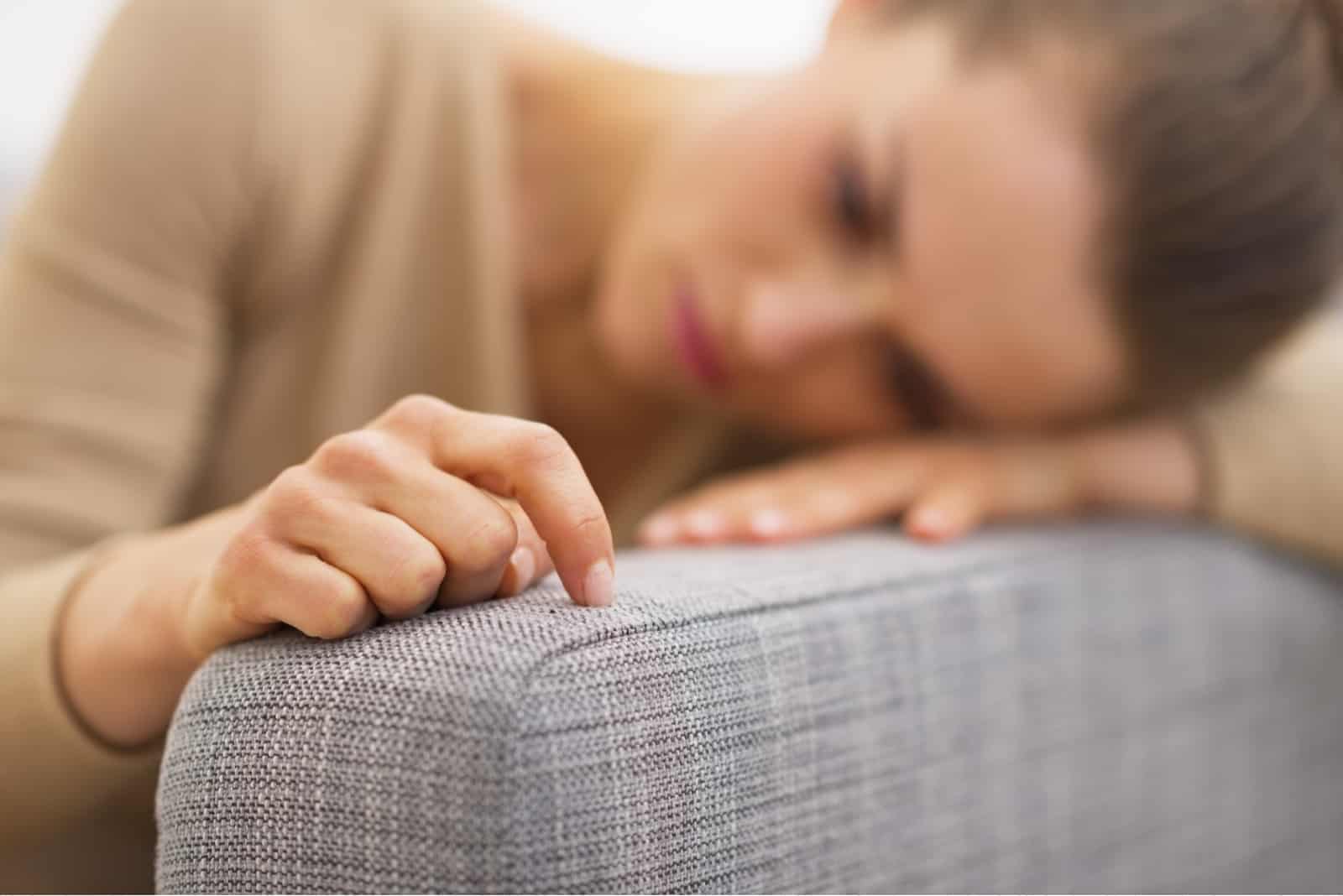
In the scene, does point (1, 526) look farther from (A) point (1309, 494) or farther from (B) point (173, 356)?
(A) point (1309, 494)

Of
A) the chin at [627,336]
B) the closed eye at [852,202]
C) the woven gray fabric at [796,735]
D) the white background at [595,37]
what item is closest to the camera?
the woven gray fabric at [796,735]

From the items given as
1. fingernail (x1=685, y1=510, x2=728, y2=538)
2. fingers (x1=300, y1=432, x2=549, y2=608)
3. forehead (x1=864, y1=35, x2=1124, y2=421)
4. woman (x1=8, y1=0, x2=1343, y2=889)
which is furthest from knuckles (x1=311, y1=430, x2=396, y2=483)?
forehead (x1=864, y1=35, x2=1124, y2=421)

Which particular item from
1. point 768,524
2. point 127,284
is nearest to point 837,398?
point 768,524

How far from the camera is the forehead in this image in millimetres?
569

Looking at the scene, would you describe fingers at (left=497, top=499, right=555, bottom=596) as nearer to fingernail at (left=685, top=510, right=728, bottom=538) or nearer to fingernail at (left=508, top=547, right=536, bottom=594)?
fingernail at (left=508, top=547, right=536, bottom=594)

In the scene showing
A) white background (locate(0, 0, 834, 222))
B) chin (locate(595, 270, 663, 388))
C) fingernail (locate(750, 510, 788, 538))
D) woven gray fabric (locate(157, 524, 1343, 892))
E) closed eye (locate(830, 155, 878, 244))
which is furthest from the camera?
white background (locate(0, 0, 834, 222))

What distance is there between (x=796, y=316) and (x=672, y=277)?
3.8 inches

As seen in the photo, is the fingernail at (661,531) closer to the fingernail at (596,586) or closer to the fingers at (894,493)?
the fingers at (894,493)

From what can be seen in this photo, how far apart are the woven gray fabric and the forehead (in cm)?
11

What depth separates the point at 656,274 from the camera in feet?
2.35

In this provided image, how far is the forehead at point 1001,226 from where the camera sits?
57 centimetres

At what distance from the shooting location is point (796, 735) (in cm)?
31

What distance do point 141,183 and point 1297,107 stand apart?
23.6 inches

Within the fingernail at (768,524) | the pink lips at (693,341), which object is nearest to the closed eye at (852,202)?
the pink lips at (693,341)
